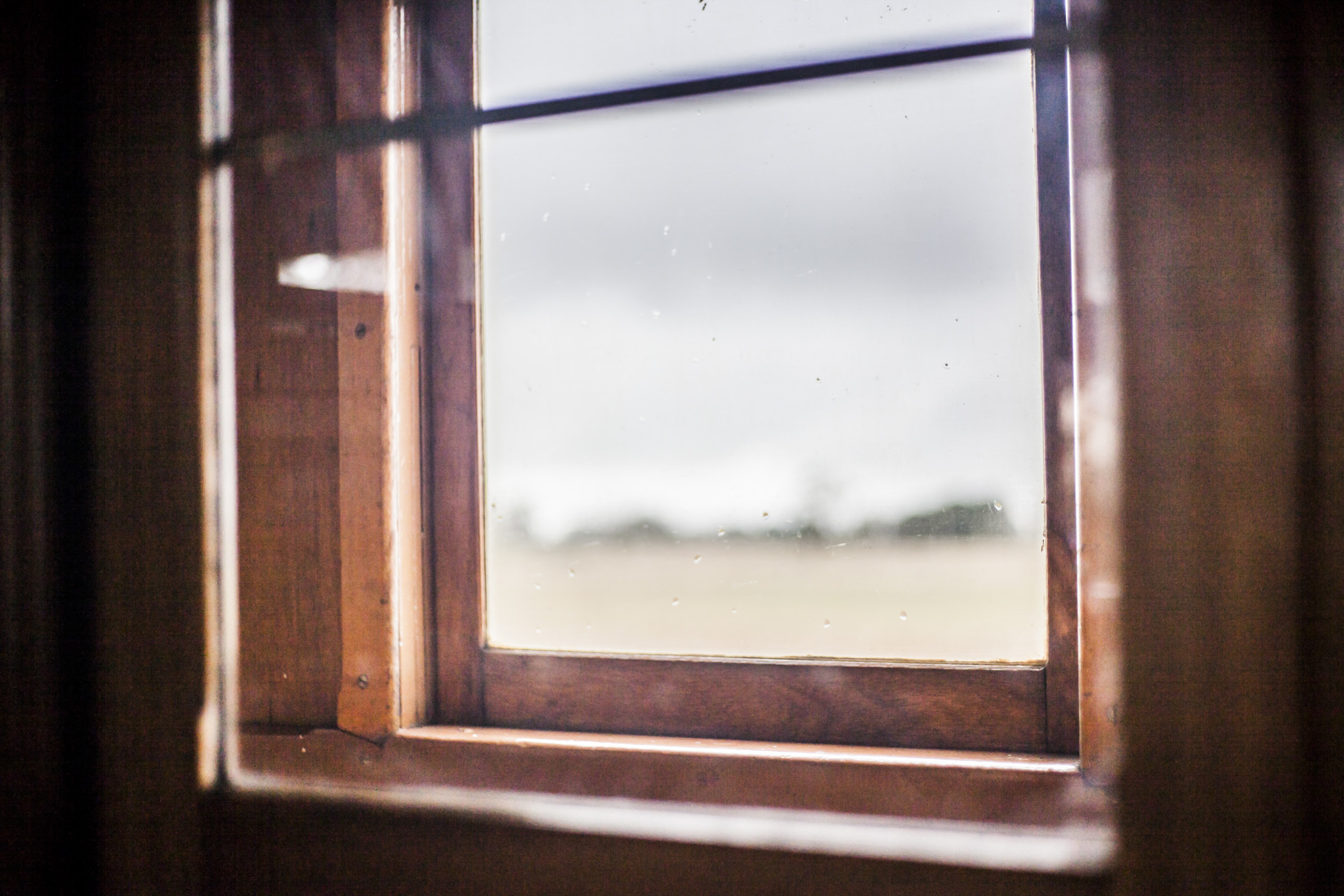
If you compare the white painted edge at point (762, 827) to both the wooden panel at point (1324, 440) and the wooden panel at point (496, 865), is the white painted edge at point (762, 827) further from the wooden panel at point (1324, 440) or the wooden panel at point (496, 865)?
the wooden panel at point (1324, 440)

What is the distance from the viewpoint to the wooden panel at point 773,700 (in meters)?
Result: 0.60

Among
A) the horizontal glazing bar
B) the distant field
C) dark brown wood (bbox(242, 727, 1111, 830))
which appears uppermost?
the horizontal glazing bar

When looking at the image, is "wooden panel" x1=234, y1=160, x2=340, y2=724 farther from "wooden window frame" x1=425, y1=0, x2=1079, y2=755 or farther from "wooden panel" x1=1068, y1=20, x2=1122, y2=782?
"wooden panel" x1=1068, y1=20, x2=1122, y2=782

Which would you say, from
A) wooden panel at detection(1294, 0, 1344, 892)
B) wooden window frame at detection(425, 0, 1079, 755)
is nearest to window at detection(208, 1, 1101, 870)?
wooden window frame at detection(425, 0, 1079, 755)

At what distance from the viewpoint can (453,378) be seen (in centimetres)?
69

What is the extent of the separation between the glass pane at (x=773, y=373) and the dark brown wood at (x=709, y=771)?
0.28 feet

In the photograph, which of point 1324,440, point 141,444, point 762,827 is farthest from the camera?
point 141,444

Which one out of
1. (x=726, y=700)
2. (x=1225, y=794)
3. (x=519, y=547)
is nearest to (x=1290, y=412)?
(x=1225, y=794)

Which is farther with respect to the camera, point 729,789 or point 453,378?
point 453,378

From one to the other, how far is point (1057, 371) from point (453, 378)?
497 mm

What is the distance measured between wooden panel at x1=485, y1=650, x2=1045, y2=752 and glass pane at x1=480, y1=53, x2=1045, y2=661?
18mm

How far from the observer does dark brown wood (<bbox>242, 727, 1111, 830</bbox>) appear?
544 mm

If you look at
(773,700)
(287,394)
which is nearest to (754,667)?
(773,700)

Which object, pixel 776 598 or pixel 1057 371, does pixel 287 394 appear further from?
pixel 1057 371
